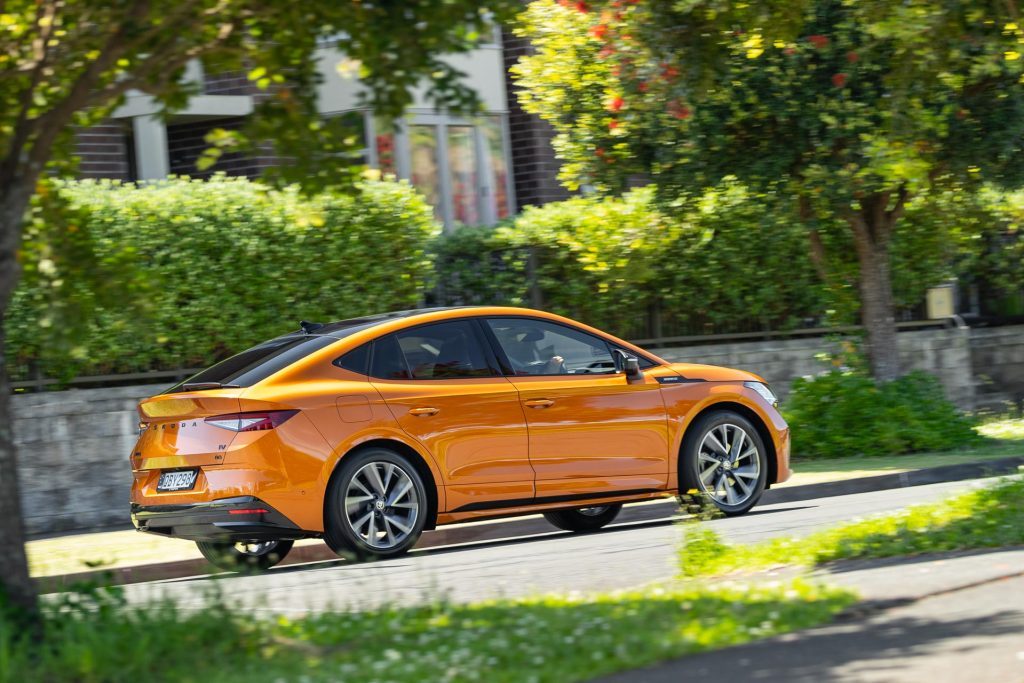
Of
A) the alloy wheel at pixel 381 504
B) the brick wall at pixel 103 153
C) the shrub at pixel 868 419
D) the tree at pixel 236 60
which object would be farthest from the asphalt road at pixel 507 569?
the brick wall at pixel 103 153

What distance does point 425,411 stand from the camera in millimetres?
10914

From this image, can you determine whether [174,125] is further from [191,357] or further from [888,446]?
[888,446]

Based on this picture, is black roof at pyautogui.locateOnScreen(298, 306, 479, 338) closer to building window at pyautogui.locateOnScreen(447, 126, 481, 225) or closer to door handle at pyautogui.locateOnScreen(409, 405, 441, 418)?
door handle at pyautogui.locateOnScreen(409, 405, 441, 418)

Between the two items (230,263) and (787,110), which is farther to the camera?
(787,110)

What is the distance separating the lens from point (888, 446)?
17.0 m

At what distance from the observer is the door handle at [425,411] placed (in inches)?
428

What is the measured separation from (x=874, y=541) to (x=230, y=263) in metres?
8.51

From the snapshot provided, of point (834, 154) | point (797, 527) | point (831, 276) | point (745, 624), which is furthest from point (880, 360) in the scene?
point (745, 624)

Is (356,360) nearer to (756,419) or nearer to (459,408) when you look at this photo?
(459,408)

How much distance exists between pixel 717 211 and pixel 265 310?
5983 mm

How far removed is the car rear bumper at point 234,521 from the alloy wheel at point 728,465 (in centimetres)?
338

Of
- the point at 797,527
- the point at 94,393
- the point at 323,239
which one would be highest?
the point at 323,239

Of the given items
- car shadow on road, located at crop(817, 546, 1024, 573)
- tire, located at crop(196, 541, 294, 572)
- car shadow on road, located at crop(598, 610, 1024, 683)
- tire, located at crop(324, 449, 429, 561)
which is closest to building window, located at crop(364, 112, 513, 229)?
tire, located at crop(196, 541, 294, 572)

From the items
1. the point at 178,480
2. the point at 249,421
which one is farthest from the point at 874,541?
the point at 178,480
